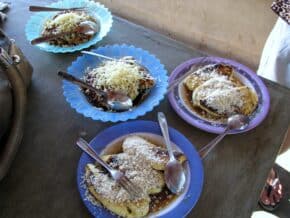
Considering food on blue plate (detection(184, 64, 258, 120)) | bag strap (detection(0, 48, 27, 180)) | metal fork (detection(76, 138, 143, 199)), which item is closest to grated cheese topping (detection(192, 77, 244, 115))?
food on blue plate (detection(184, 64, 258, 120))

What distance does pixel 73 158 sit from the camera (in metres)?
0.67

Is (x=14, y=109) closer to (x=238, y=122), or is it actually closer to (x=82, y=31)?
(x=82, y=31)

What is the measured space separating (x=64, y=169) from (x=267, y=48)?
2.49 ft

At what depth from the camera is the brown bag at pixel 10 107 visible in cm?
64

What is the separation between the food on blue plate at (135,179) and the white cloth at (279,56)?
0.57 metres

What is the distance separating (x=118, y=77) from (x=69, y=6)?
1.01 feet

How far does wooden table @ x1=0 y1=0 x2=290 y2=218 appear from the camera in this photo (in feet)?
1.99

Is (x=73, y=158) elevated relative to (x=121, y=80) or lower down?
lower down

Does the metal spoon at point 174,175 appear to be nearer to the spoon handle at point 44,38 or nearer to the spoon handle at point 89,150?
the spoon handle at point 89,150

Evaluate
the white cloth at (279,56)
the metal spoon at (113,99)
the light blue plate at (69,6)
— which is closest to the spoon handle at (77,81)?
the metal spoon at (113,99)

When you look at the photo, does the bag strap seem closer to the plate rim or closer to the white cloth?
the plate rim

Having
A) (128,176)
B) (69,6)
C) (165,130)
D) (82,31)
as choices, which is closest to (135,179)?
(128,176)

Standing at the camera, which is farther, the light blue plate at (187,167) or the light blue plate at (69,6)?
the light blue plate at (69,6)

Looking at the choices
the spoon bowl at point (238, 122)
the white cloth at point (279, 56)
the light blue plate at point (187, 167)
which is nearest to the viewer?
the light blue plate at point (187, 167)
